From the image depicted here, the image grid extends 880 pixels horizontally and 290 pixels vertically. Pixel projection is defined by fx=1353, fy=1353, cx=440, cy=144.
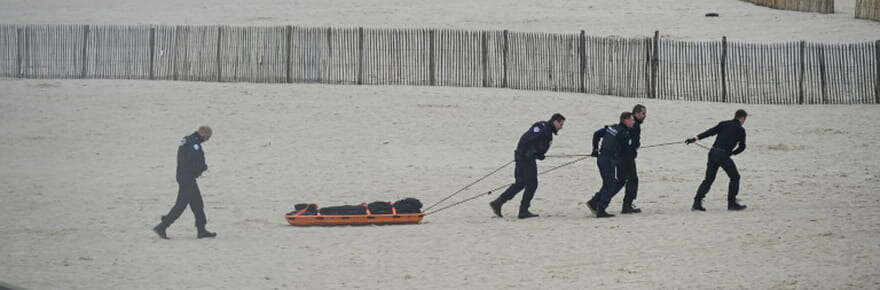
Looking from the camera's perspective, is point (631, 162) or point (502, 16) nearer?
point (631, 162)

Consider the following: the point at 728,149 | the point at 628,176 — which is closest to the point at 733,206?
the point at 728,149

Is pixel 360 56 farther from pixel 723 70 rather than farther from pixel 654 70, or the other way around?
pixel 723 70

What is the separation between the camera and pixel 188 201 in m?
15.2

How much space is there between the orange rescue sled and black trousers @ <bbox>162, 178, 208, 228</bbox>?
122 cm

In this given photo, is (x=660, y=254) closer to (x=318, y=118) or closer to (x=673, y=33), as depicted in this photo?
(x=318, y=118)

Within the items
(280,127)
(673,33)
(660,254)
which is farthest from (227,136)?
(673,33)

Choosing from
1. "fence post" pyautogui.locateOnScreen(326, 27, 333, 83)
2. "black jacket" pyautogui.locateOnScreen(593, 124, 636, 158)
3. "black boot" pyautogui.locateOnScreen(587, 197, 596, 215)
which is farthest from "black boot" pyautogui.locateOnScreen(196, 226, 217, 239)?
"fence post" pyautogui.locateOnScreen(326, 27, 333, 83)

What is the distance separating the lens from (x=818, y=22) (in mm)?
37938

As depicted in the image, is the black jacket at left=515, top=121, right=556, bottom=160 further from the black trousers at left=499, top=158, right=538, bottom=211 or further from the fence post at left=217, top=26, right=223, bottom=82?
the fence post at left=217, top=26, right=223, bottom=82

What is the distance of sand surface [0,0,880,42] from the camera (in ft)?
119

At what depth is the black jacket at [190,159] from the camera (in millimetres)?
15008

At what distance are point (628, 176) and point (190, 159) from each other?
5.29 meters

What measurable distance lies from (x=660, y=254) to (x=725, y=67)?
1479cm

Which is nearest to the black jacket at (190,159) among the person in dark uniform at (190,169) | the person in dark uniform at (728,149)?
the person in dark uniform at (190,169)
